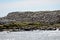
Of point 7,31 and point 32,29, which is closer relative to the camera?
point 7,31

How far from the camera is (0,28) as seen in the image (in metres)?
147

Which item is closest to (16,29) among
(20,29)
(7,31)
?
(20,29)

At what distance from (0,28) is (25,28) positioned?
15039 mm

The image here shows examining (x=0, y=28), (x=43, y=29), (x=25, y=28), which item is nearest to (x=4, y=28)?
(x=0, y=28)

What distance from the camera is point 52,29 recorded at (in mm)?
153750

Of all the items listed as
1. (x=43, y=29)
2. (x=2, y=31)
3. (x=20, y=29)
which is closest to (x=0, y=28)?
(x=2, y=31)

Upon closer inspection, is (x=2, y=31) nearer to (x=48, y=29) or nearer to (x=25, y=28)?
(x=25, y=28)

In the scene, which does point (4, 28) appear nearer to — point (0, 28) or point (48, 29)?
point (0, 28)

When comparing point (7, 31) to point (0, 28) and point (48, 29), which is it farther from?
point (48, 29)

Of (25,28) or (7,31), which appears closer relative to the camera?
(7,31)

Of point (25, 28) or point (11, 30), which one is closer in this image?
point (11, 30)

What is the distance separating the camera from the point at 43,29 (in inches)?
6137

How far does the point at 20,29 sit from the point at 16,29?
2849 millimetres

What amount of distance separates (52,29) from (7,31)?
27.4 meters
